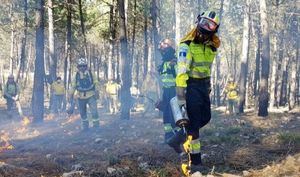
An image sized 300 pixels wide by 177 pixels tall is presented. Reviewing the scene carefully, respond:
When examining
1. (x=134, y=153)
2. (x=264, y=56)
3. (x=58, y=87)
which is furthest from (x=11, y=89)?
(x=134, y=153)

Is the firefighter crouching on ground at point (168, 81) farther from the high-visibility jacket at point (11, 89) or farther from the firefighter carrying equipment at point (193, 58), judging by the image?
the high-visibility jacket at point (11, 89)

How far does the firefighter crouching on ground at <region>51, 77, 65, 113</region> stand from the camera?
75.3ft

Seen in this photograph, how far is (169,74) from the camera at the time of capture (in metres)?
9.15

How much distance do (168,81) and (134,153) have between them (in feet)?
6.84

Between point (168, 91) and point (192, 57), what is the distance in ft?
9.13

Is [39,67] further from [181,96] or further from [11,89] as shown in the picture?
[181,96]

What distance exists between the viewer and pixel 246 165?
646 cm

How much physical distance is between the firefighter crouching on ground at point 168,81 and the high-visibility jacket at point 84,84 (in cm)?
452

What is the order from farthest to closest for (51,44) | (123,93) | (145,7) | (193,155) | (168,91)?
(145,7), (51,44), (123,93), (168,91), (193,155)

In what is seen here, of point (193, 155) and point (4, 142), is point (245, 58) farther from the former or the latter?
point (193, 155)

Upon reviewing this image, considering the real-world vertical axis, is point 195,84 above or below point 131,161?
above

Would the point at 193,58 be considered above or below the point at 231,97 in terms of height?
above

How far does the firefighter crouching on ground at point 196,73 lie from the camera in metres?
6.20

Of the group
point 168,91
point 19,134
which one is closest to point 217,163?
point 168,91
